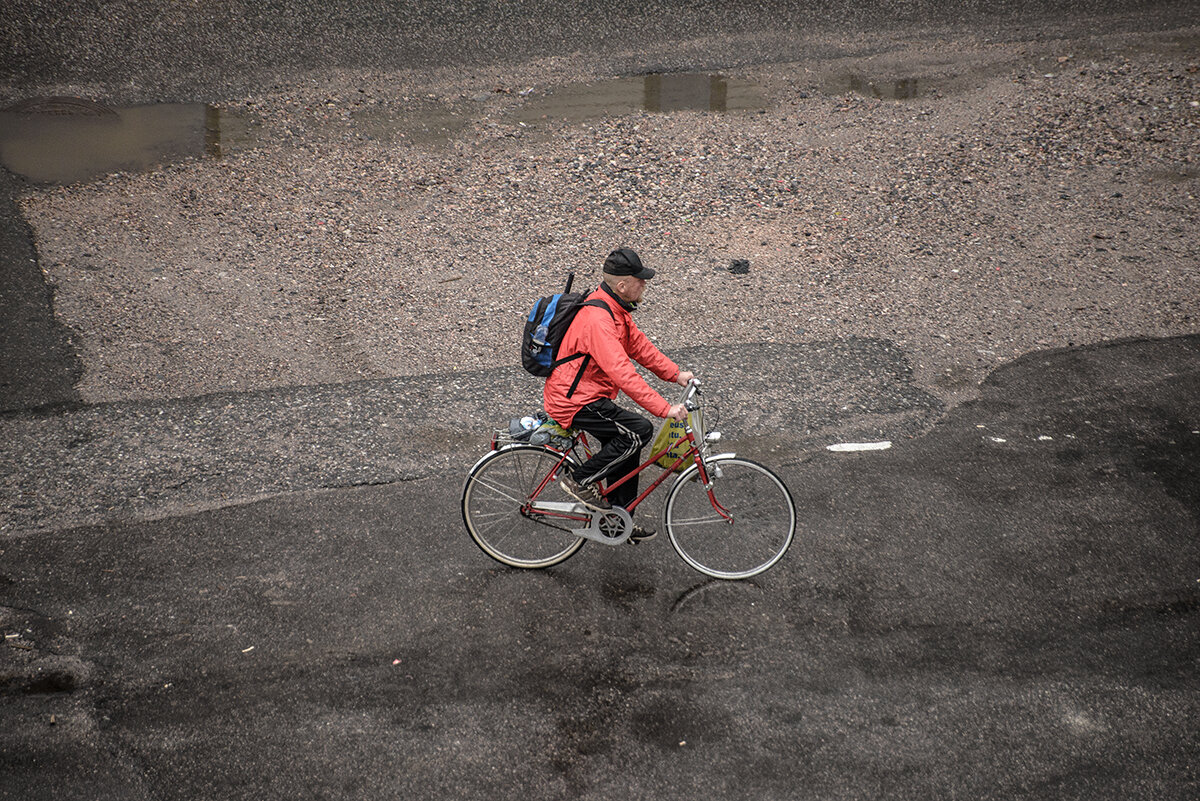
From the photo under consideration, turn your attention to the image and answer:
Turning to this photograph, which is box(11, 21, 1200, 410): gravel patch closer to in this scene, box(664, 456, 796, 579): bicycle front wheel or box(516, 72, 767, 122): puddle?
box(516, 72, 767, 122): puddle

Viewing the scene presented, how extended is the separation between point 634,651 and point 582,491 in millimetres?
1021

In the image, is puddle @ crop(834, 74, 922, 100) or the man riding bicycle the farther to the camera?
puddle @ crop(834, 74, 922, 100)

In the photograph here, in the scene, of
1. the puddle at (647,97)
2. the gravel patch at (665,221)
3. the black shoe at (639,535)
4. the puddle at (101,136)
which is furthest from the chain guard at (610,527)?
the puddle at (101,136)

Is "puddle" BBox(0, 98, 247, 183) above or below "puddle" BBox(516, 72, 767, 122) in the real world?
below

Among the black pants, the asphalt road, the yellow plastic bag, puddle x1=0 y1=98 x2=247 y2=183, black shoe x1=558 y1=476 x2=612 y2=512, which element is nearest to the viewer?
the asphalt road

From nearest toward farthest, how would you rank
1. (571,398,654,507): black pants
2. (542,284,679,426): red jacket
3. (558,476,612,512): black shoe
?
(542,284,679,426): red jacket, (571,398,654,507): black pants, (558,476,612,512): black shoe

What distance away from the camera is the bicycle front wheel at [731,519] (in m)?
5.05

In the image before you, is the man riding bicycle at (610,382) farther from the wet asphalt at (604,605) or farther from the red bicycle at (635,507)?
the wet asphalt at (604,605)

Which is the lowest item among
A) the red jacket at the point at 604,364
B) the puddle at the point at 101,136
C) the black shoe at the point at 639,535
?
the black shoe at the point at 639,535

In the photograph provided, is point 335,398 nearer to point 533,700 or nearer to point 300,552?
point 300,552

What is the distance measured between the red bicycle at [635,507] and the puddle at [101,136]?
696 centimetres

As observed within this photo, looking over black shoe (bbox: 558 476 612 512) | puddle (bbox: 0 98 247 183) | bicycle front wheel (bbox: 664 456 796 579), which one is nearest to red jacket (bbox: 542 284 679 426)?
black shoe (bbox: 558 476 612 512)

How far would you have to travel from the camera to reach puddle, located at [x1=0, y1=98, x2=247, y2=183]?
30.9 feet

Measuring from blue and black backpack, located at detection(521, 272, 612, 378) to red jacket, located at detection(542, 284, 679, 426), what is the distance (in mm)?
29
